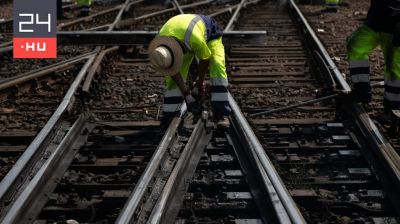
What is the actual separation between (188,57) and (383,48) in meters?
2.17

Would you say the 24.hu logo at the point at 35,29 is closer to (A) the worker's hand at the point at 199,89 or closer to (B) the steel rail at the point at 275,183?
(A) the worker's hand at the point at 199,89

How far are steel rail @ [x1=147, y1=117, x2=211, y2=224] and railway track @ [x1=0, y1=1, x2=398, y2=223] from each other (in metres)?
0.01

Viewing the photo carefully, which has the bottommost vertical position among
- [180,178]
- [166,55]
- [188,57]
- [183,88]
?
[180,178]

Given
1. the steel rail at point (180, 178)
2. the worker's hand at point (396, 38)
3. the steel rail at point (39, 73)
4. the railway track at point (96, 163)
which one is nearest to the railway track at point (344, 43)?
the worker's hand at point (396, 38)

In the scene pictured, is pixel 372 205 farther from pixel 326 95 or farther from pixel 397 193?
pixel 326 95

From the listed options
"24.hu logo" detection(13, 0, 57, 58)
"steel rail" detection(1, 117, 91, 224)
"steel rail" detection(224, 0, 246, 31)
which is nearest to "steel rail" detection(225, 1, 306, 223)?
"steel rail" detection(1, 117, 91, 224)

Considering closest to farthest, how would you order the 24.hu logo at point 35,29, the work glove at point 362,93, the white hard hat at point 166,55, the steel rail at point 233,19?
the white hard hat at point 166,55 < the work glove at point 362,93 < the 24.hu logo at point 35,29 < the steel rail at point 233,19

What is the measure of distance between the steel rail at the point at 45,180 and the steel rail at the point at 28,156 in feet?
0.44

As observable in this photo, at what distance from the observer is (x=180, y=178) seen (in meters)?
4.62

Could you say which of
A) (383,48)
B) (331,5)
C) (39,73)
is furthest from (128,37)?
(331,5)

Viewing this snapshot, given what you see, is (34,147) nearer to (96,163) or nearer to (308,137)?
(96,163)

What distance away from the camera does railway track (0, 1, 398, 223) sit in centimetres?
418

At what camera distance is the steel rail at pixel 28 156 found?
170 inches

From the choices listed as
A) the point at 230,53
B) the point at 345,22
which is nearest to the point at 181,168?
the point at 230,53
